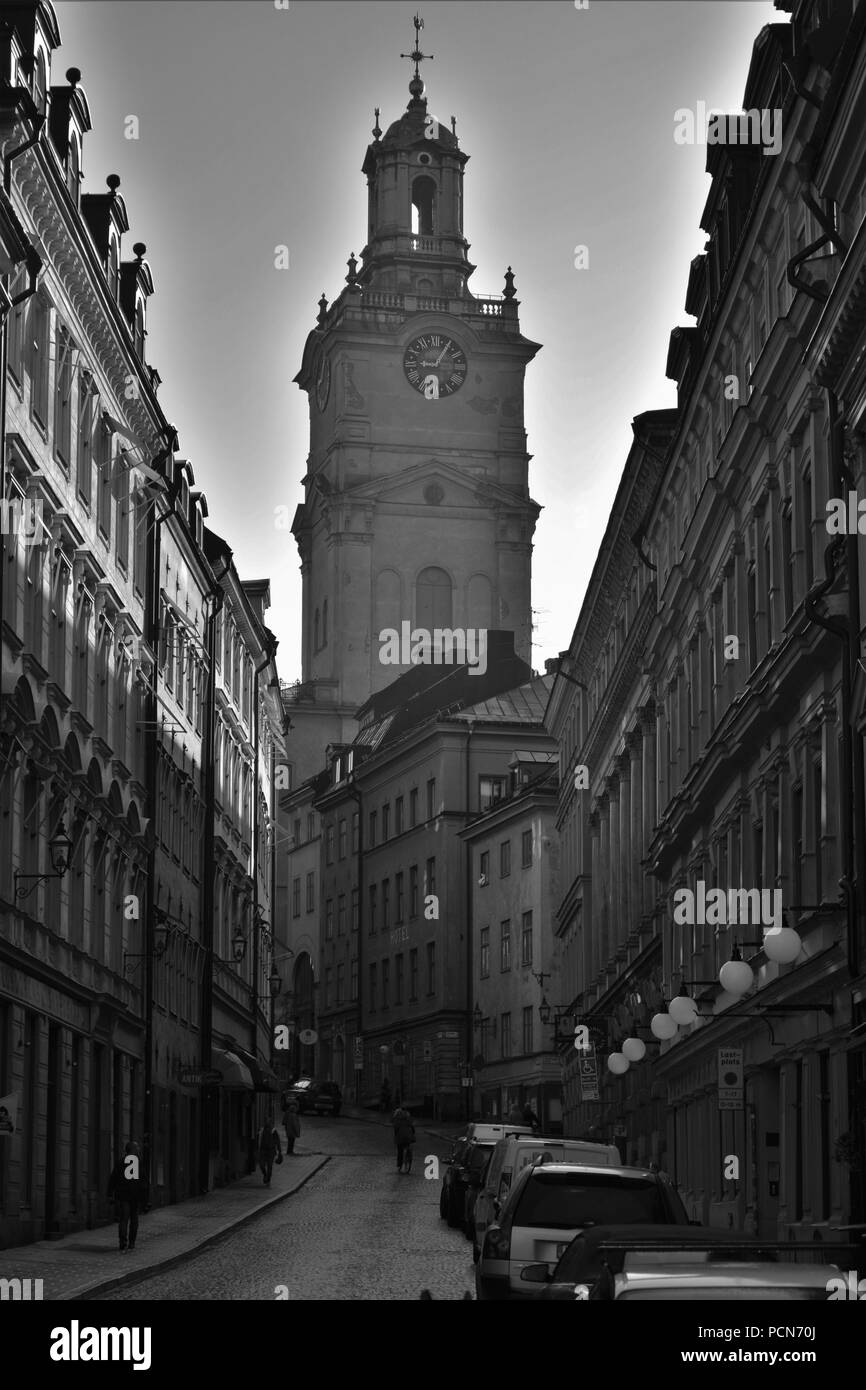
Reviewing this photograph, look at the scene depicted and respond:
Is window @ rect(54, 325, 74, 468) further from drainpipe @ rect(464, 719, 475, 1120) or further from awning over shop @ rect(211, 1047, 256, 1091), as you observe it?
drainpipe @ rect(464, 719, 475, 1120)

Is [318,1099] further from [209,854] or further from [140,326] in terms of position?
[140,326]

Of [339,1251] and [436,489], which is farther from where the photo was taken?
[436,489]

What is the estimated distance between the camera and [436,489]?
12938 cm

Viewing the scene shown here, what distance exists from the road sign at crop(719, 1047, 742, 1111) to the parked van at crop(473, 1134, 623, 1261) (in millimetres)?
1549

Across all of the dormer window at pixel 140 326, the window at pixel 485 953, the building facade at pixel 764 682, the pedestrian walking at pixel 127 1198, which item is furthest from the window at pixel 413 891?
the pedestrian walking at pixel 127 1198

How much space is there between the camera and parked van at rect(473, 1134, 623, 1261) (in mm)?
30047

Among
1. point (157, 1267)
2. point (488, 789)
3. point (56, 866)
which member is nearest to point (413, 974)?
point (488, 789)

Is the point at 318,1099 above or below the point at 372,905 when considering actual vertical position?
below

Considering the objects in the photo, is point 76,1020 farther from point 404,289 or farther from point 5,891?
point 404,289

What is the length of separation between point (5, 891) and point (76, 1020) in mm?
7179

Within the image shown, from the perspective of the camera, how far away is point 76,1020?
4116cm

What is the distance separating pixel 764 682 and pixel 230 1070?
3172 centimetres

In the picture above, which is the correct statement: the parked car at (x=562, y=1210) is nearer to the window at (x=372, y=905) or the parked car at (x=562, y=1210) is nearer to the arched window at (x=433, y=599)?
the window at (x=372, y=905)
